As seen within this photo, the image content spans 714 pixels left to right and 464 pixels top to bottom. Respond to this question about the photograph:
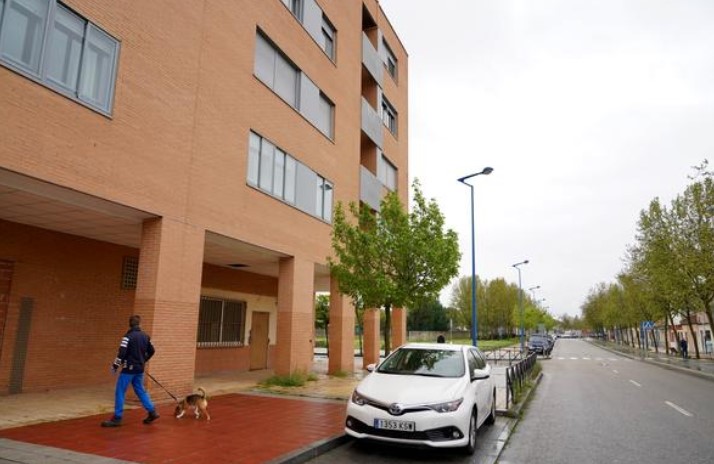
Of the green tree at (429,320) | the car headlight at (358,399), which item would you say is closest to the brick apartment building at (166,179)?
the car headlight at (358,399)

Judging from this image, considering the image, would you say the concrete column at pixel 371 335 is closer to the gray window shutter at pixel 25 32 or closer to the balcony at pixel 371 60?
the balcony at pixel 371 60

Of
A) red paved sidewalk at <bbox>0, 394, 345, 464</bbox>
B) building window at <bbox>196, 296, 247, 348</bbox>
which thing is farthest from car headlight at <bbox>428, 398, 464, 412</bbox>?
building window at <bbox>196, 296, 247, 348</bbox>

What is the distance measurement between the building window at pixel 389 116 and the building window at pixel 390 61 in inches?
77.5

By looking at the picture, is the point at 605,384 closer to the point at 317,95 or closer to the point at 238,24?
the point at 317,95

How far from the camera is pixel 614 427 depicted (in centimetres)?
1039

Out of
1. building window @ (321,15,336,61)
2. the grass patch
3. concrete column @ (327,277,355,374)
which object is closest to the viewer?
the grass patch

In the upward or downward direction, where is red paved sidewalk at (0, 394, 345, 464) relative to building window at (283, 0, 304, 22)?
downward

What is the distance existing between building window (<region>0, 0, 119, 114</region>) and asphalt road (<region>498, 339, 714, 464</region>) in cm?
930

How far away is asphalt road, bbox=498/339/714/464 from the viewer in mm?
7957

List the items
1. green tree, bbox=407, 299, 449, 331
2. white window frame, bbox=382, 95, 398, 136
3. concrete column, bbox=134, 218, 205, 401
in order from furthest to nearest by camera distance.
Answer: green tree, bbox=407, 299, 449, 331 → white window frame, bbox=382, 95, 398, 136 → concrete column, bbox=134, 218, 205, 401

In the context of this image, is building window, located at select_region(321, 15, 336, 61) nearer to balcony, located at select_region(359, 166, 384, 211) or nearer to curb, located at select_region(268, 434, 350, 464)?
balcony, located at select_region(359, 166, 384, 211)

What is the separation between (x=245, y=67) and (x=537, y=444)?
38.1 feet

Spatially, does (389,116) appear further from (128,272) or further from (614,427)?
(614,427)

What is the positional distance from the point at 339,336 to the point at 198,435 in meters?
11.8
